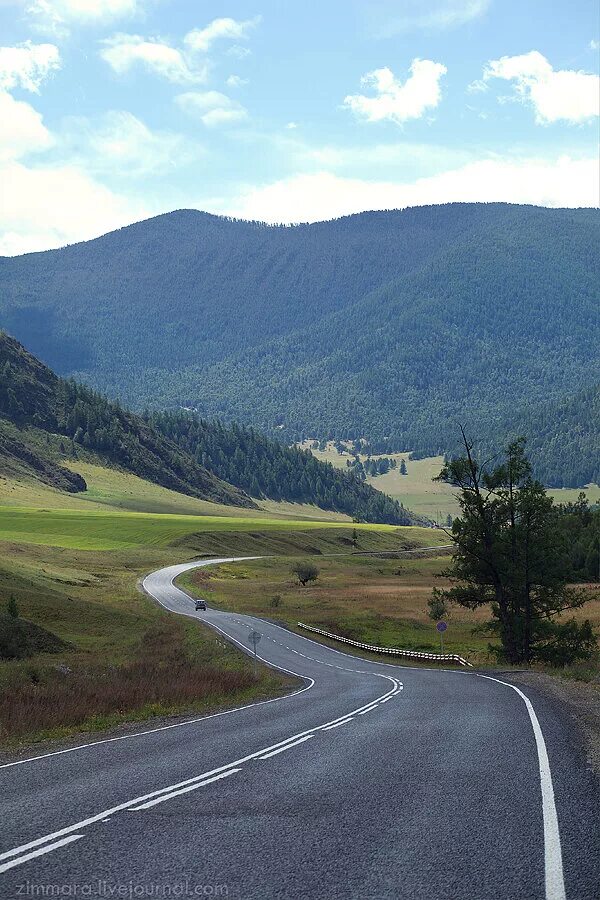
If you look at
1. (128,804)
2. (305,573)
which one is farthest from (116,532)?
(128,804)

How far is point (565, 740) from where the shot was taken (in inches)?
770

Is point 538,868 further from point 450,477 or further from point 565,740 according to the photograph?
point 450,477

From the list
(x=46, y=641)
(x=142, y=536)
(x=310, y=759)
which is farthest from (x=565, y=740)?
(x=142, y=536)

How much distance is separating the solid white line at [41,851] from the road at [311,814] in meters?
0.03

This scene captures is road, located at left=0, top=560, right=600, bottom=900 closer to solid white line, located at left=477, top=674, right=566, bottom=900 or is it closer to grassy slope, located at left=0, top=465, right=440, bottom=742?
solid white line, located at left=477, top=674, right=566, bottom=900

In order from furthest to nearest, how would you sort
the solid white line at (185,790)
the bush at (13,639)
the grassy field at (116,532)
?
the grassy field at (116,532) → the bush at (13,639) → the solid white line at (185,790)

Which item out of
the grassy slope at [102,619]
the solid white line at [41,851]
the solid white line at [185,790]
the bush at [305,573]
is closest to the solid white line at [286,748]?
the solid white line at [185,790]

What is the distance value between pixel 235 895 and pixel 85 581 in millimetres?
92615

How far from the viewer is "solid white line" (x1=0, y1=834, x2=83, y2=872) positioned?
956 centimetres

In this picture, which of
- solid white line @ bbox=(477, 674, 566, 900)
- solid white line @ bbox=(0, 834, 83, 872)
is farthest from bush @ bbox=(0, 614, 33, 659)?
solid white line @ bbox=(0, 834, 83, 872)

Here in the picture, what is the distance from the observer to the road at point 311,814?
930cm

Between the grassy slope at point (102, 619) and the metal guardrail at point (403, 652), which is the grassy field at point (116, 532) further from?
the metal guardrail at point (403, 652)

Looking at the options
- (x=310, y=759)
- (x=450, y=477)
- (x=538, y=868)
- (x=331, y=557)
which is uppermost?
(x=450, y=477)

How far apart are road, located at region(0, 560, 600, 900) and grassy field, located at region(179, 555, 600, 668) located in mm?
33885
